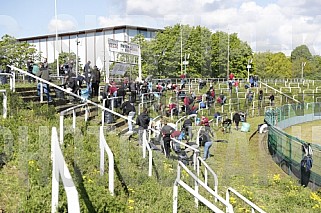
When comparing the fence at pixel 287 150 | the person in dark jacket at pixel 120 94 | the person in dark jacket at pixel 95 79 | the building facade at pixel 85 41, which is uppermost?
the building facade at pixel 85 41

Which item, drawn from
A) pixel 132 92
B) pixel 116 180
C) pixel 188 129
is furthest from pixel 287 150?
pixel 116 180

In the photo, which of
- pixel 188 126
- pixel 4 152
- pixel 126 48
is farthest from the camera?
pixel 126 48

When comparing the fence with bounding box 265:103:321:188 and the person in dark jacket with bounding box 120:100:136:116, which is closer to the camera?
the fence with bounding box 265:103:321:188

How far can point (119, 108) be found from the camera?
15.8 meters

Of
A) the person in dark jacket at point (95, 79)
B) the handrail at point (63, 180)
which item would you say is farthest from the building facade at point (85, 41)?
the handrail at point (63, 180)

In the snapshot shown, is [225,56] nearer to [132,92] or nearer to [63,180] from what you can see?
[132,92]

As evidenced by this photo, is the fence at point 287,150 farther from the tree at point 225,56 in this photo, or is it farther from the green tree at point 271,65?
the green tree at point 271,65

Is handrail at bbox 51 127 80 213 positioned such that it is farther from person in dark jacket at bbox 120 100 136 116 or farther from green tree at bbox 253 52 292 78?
green tree at bbox 253 52 292 78

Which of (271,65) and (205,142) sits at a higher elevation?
(271,65)

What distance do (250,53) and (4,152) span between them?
69562mm

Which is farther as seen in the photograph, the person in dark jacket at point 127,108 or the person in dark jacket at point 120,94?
the person in dark jacket at point 120,94

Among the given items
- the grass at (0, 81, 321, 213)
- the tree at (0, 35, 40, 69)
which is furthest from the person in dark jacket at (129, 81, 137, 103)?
the tree at (0, 35, 40, 69)

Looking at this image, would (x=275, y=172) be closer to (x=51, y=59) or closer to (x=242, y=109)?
(x=242, y=109)

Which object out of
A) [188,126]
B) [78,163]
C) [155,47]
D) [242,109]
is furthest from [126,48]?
[155,47]
